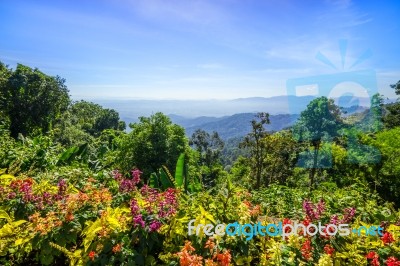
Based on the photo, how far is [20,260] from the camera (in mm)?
2275

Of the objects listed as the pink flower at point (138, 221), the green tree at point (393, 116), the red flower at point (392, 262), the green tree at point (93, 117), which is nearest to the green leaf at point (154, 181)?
the pink flower at point (138, 221)

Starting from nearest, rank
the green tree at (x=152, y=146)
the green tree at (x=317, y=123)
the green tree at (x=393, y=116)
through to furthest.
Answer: the green tree at (x=152, y=146) < the green tree at (x=317, y=123) < the green tree at (x=393, y=116)

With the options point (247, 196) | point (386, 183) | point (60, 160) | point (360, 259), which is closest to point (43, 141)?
point (60, 160)

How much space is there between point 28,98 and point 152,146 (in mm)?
17763

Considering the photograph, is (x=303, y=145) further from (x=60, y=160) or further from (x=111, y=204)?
(x=111, y=204)

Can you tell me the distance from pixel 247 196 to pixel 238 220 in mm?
666

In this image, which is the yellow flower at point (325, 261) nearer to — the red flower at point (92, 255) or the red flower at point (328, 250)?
the red flower at point (328, 250)

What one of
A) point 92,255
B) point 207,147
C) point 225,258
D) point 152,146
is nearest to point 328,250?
point 225,258

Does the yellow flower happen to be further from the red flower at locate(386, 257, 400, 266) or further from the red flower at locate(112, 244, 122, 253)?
the red flower at locate(112, 244, 122, 253)

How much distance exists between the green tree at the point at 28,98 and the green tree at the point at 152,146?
15195 millimetres

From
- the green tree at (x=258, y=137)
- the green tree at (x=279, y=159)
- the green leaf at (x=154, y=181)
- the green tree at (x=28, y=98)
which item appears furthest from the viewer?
the green tree at (x=279, y=159)

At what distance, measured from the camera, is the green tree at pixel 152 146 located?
12.0 metres
